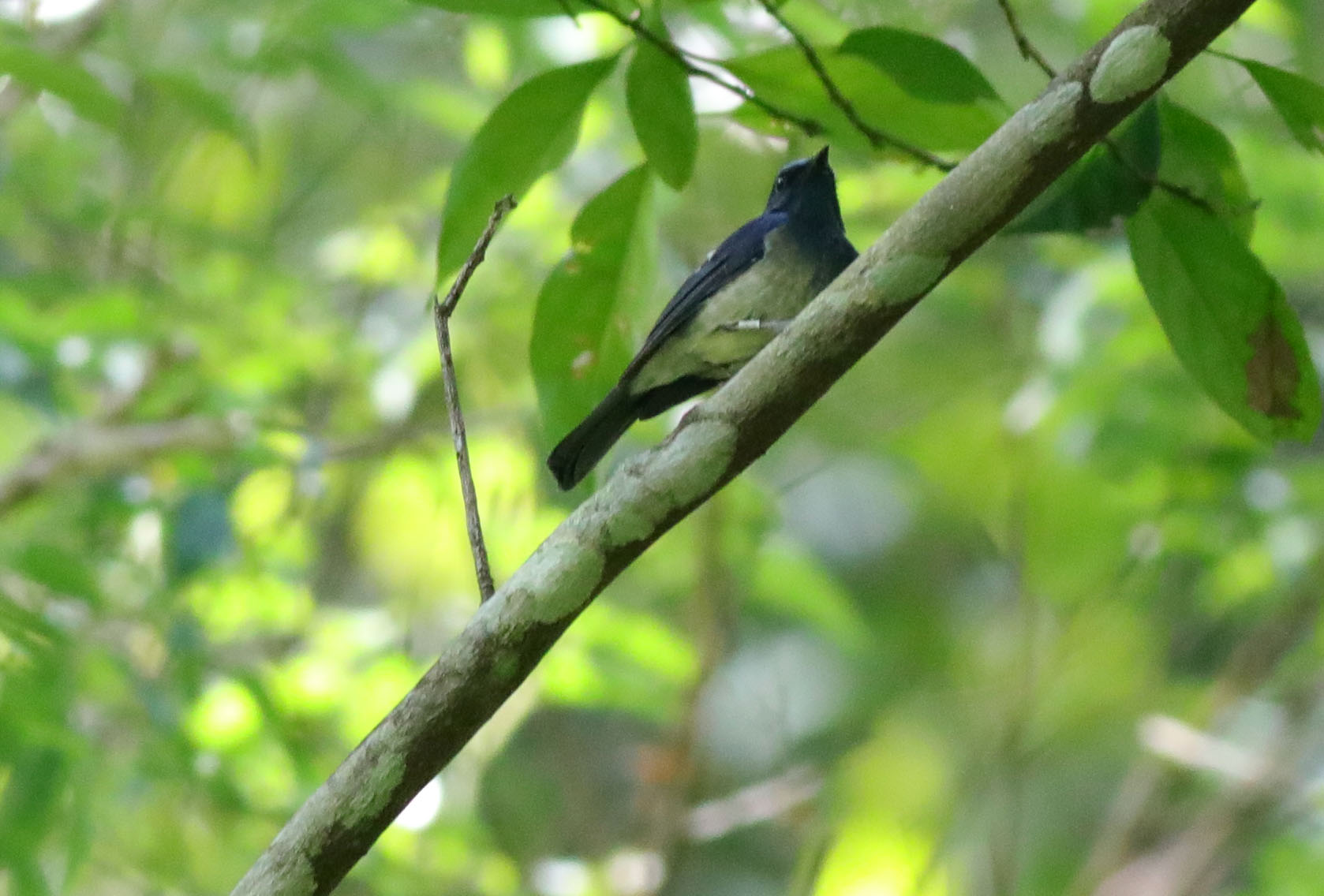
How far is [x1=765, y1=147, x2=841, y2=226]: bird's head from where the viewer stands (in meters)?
2.51

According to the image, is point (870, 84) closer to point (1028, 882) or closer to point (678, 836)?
point (678, 836)

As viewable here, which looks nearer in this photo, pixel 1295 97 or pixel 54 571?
pixel 1295 97

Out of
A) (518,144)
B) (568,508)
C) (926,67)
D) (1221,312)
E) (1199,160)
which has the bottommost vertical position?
(568,508)

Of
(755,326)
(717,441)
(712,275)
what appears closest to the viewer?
(717,441)

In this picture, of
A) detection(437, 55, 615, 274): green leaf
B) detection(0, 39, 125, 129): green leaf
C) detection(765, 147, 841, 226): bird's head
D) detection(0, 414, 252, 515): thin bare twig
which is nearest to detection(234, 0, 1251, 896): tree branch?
detection(437, 55, 615, 274): green leaf

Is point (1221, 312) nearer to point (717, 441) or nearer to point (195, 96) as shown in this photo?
point (717, 441)

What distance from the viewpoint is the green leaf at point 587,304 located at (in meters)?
1.69

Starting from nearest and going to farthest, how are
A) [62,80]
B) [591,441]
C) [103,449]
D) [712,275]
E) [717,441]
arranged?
[717,441], [62,80], [591,441], [712,275], [103,449]

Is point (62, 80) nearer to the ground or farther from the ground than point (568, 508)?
farther from the ground

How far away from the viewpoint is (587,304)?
170 cm

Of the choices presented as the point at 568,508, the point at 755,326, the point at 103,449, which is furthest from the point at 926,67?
the point at 103,449

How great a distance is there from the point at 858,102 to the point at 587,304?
16.4 inches

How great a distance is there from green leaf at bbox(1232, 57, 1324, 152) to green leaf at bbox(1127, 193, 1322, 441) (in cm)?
13

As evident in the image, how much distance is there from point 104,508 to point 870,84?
243cm
